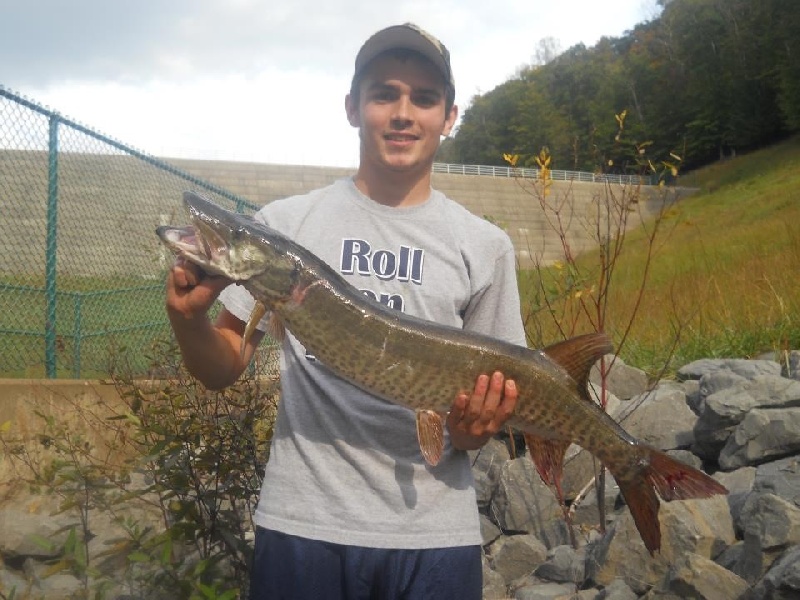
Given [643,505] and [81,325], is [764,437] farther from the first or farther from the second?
[81,325]

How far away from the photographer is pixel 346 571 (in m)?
1.87

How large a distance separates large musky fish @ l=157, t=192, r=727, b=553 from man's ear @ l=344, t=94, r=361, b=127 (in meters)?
0.50

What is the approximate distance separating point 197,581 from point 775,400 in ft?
11.7

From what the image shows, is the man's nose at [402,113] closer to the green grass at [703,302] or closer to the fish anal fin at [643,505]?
the fish anal fin at [643,505]

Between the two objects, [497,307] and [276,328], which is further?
[497,307]

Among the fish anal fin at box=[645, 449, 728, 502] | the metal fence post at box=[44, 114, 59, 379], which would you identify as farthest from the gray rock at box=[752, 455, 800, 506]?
the metal fence post at box=[44, 114, 59, 379]

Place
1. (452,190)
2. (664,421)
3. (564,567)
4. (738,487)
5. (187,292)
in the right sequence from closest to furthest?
(187,292) → (564,567) → (738,487) → (664,421) → (452,190)

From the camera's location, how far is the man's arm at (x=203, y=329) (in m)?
1.81

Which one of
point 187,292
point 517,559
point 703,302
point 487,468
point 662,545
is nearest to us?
point 187,292

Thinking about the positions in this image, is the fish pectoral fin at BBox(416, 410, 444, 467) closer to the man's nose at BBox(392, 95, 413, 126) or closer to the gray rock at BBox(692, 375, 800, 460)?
the man's nose at BBox(392, 95, 413, 126)

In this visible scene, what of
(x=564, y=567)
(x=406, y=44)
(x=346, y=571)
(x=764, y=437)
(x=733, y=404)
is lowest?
(x=564, y=567)

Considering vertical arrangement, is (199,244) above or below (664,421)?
above

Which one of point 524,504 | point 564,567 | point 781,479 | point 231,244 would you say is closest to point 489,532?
point 524,504

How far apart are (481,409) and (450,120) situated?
0.92 metres
